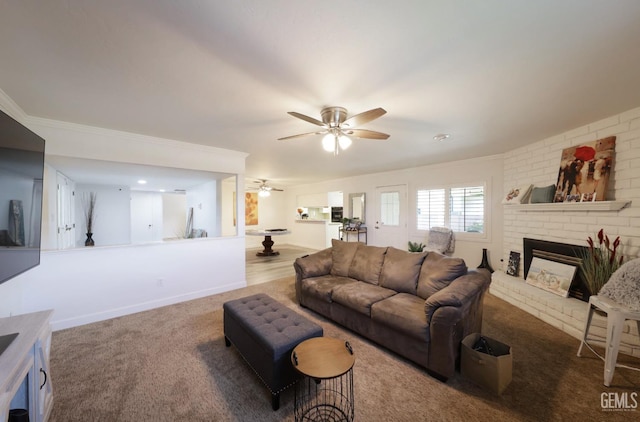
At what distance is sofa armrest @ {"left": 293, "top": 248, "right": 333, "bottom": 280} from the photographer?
3.39 m

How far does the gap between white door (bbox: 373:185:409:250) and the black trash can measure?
19.4ft

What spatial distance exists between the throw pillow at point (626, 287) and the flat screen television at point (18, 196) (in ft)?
14.8

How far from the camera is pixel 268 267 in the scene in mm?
5703

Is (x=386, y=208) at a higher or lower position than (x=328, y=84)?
lower

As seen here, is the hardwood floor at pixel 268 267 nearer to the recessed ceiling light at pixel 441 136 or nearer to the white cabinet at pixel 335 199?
the white cabinet at pixel 335 199

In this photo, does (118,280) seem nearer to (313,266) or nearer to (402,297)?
(313,266)

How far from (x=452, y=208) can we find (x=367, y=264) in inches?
119

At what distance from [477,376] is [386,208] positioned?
4718mm

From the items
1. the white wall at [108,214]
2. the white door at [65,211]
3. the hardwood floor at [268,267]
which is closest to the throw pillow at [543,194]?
the hardwood floor at [268,267]

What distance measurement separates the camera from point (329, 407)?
1.68 metres

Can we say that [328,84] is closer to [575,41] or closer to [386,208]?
[575,41]

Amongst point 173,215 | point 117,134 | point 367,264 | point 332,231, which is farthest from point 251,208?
point 367,264

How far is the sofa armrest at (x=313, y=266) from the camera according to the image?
3395 mm

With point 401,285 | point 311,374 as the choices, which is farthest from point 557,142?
point 311,374
